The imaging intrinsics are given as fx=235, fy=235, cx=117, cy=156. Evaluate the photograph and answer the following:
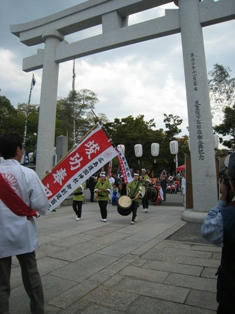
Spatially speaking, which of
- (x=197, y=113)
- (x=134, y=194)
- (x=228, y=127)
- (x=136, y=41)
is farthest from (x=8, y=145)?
(x=228, y=127)

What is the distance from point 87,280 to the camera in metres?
3.38

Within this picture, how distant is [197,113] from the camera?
8094 millimetres

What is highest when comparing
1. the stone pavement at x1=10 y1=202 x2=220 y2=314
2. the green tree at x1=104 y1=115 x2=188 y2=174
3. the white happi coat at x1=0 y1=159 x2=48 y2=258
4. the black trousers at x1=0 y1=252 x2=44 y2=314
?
the green tree at x1=104 y1=115 x2=188 y2=174

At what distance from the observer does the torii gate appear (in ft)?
26.1

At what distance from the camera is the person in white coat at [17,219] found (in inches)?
81.5

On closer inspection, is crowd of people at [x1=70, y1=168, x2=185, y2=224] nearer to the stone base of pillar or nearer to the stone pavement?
the stone base of pillar

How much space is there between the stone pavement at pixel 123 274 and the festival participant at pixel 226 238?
1.15 metres

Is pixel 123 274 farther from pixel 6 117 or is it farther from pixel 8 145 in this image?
pixel 6 117

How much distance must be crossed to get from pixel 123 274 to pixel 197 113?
6173 millimetres

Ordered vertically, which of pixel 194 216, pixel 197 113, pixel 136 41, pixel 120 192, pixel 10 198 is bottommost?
pixel 194 216

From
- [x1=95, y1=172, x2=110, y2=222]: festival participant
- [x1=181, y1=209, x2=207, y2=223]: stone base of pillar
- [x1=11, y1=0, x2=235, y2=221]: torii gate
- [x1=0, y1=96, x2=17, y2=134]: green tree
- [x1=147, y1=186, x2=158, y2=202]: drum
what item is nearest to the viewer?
[x1=181, y1=209, x2=207, y2=223]: stone base of pillar

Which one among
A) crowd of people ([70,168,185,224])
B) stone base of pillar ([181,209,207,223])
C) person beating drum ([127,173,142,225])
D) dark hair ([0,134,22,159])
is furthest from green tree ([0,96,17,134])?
dark hair ([0,134,22,159])

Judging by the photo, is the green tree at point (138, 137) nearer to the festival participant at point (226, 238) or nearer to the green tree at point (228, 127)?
the green tree at point (228, 127)

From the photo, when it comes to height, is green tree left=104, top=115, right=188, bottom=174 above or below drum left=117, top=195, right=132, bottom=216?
above
